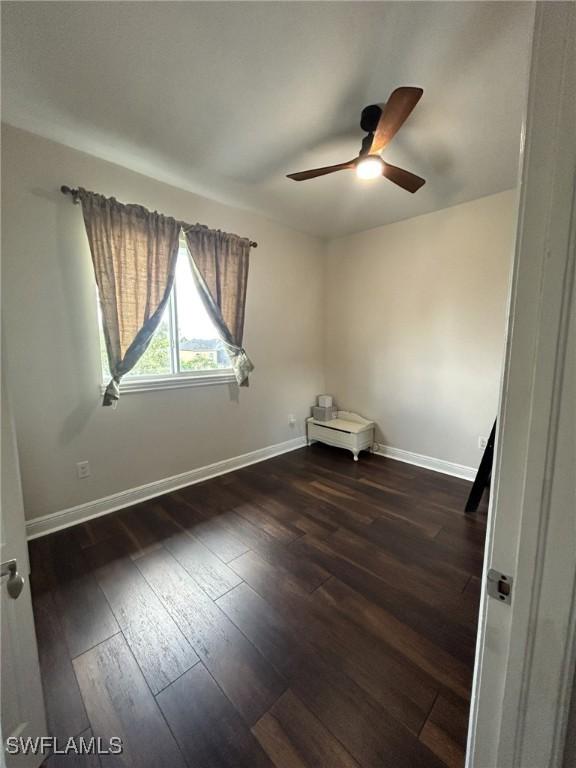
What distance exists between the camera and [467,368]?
2.86m

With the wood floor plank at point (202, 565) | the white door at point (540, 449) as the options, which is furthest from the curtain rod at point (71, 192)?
the white door at point (540, 449)

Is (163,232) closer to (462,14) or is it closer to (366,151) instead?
(366,151)

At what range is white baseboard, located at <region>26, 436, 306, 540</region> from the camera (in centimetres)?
208

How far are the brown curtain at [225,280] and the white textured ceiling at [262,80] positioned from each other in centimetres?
51

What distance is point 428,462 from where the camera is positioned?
3158mm

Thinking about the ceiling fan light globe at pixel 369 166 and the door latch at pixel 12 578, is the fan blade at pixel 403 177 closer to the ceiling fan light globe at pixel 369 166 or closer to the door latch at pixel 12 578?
the ceiling fan light globe at pixel 369 166

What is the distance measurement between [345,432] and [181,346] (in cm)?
200

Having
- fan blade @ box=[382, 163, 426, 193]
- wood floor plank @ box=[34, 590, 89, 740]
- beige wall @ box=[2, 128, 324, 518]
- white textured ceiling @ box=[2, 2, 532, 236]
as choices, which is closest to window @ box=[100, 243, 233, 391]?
beige wall @ box=[2, 128, 324, 518]

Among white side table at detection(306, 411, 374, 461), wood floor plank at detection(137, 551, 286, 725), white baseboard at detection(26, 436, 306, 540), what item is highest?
white side table at detection(306, 411, 374, 461)

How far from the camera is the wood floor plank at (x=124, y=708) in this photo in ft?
3.18

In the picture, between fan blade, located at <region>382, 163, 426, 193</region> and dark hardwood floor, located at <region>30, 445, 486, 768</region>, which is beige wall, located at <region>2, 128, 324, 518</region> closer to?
dark hardwood floor, located at <region>30, 445, 486, 768</region>

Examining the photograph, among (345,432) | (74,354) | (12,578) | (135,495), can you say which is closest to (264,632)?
(12,578)

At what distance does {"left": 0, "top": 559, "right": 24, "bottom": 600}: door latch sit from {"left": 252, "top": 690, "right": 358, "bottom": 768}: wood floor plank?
934 mm

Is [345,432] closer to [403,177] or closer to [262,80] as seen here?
[403,177]
